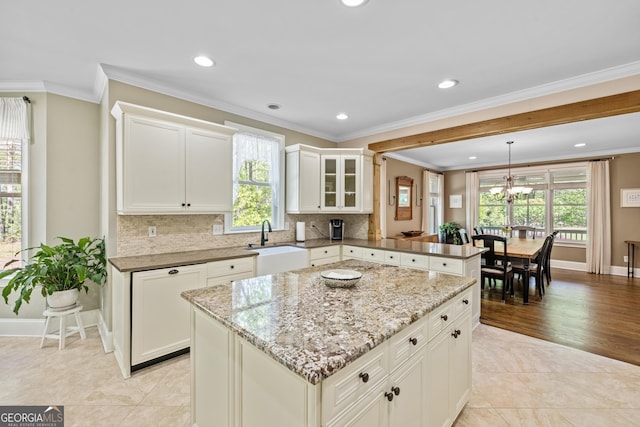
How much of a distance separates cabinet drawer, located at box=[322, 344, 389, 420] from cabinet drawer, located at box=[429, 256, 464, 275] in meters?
2.26

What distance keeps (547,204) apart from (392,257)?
5520 mm

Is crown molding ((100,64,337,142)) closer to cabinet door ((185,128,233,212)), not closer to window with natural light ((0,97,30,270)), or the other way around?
cabinet door ((185,128,233,212))

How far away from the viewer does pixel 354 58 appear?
2.39 metres

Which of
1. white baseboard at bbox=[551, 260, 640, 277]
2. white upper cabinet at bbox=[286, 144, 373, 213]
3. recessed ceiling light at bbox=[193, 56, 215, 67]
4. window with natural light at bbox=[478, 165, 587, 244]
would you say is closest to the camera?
recessed ceiling light at bbox=[193, 56, 215, 67]

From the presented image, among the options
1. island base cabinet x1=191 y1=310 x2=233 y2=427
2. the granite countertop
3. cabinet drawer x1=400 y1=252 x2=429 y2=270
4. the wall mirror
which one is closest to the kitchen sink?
the granite countertop

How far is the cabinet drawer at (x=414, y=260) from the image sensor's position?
11.0ft

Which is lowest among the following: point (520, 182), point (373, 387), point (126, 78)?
point (373, 387)

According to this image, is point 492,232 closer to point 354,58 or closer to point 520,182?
point 520,182

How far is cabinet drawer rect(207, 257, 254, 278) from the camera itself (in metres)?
2.72

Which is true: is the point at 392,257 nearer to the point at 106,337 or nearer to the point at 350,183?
the point at 350,183

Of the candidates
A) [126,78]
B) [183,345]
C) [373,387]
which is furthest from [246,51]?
[183,345]

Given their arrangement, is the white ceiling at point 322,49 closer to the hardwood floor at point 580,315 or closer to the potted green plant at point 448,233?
the hardwood floor at point 580,315

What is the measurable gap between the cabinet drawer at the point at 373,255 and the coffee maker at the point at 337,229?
0.66 m

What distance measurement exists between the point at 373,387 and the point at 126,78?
325 cm
